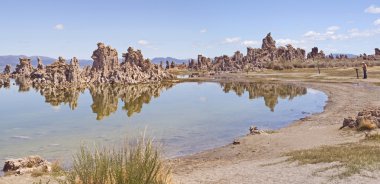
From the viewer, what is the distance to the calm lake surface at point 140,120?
24266 millimetres

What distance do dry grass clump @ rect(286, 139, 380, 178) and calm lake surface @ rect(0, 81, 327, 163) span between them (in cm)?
535

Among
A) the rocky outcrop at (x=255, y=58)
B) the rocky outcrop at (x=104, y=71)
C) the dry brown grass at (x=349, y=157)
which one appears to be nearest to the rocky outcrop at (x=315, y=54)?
the rocky outcrop at (x=255, y=58)

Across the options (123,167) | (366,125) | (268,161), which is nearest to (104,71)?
(366,125)

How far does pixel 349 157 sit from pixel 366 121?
7705 millimetres

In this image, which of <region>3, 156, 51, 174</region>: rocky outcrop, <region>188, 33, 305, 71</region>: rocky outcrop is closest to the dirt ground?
<region>3, 156, 51, 174</region>: rocky outcrop

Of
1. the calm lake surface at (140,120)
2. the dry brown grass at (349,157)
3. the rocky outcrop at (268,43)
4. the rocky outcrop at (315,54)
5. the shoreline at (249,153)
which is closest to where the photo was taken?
the dry brown grass at (349,157)

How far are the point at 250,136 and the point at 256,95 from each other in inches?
1236

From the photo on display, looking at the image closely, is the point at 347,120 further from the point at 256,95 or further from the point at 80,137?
the point at 256,95

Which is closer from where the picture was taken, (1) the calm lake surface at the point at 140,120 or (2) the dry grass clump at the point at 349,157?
(2) the dry grass clump at the point at 349,157

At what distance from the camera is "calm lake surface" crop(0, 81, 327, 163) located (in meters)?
24.3

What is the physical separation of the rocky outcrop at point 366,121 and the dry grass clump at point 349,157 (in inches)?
127

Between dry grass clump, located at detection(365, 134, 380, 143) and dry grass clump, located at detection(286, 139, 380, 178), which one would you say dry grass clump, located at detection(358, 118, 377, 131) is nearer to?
dry grass clump, located at detection(365, 134, 380, 143)

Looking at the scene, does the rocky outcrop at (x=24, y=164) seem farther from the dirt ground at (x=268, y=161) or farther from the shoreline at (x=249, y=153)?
the shoreline at (x=249, y=153)

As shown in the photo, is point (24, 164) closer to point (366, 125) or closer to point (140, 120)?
point (366, 125)
